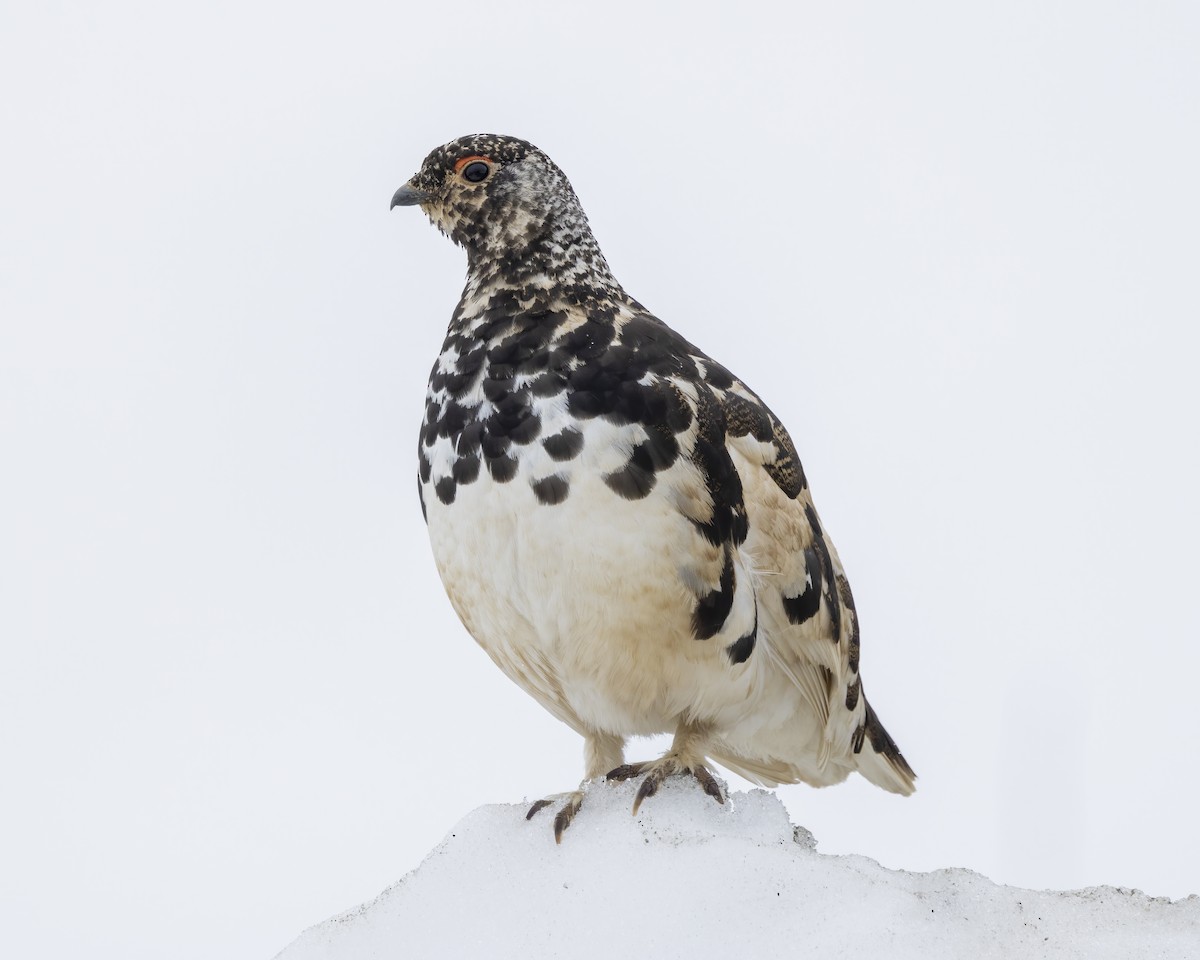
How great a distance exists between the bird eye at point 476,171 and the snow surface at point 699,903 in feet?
6.30

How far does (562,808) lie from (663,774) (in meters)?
0.30

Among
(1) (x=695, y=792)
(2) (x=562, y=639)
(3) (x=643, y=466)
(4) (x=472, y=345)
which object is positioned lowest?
(1) (x=695, y=792)

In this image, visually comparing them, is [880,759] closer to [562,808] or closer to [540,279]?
[562,808]

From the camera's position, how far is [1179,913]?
3.90 m

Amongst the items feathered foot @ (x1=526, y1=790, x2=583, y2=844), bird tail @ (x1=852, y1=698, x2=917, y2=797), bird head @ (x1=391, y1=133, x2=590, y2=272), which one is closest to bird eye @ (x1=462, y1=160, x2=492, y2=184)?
bird head @ (x1=391, y1=133, x2=590, y2=272)

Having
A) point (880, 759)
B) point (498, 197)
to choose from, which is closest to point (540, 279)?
point (498, 197)

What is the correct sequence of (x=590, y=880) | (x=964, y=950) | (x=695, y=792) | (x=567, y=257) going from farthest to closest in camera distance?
(x=567, y=257)
(x=695, y=792)
(x=590, y=880)
(x=964, y=950)

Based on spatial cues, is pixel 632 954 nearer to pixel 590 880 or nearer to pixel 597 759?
pixel 590 880

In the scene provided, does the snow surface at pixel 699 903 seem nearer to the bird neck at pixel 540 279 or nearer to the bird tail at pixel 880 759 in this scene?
the bird tail at pixel 880 759

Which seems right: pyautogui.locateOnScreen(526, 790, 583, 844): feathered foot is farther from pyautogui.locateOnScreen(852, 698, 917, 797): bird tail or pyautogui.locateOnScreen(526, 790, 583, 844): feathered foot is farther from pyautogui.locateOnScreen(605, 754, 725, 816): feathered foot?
pyautogui.locateOnScreen(852, 698, 917, 797): bird tail

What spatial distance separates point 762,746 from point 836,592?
2.03 feet

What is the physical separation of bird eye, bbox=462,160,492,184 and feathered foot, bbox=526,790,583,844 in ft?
6.22

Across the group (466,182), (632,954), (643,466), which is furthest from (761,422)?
(632,954)

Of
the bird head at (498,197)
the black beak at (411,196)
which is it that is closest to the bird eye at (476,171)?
the bird head at (498,197)
